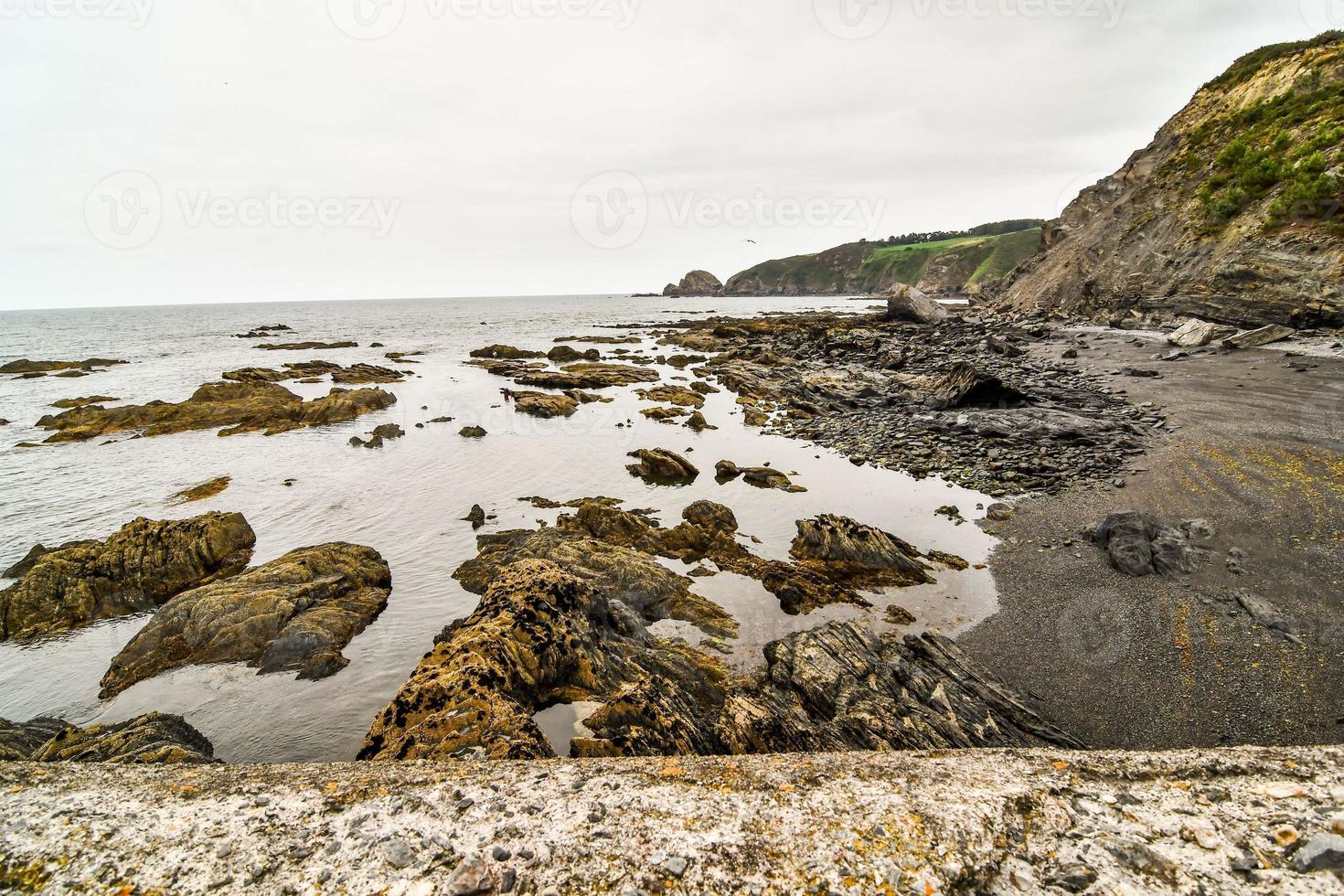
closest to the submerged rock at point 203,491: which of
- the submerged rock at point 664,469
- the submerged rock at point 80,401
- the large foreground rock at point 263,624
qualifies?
the large foreground rock at point 263,624

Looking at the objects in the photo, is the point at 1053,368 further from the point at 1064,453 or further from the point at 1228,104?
the point at 1228,104

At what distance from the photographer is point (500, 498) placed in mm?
21516

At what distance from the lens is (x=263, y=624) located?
12211mm

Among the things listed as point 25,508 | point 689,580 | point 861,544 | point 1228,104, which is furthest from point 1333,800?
point 1228,104

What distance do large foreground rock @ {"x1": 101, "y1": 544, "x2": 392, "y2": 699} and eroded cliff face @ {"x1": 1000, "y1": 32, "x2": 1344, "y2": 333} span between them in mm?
54228

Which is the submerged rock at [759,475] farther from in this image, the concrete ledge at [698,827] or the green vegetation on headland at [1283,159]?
the green vegetation on headland at [1283,159]

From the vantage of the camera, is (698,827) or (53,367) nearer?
(698,827)

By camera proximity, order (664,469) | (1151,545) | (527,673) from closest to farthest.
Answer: (527,673) → (1151,545) → (664,469)

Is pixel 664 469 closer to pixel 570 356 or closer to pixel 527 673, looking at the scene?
pixel 527 673

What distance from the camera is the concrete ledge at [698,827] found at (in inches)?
165

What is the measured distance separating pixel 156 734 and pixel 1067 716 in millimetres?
15928

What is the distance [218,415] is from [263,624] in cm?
3349

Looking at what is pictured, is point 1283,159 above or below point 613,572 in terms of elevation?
above

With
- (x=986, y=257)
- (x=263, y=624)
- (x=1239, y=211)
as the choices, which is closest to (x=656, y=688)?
(x=263, y=624)
